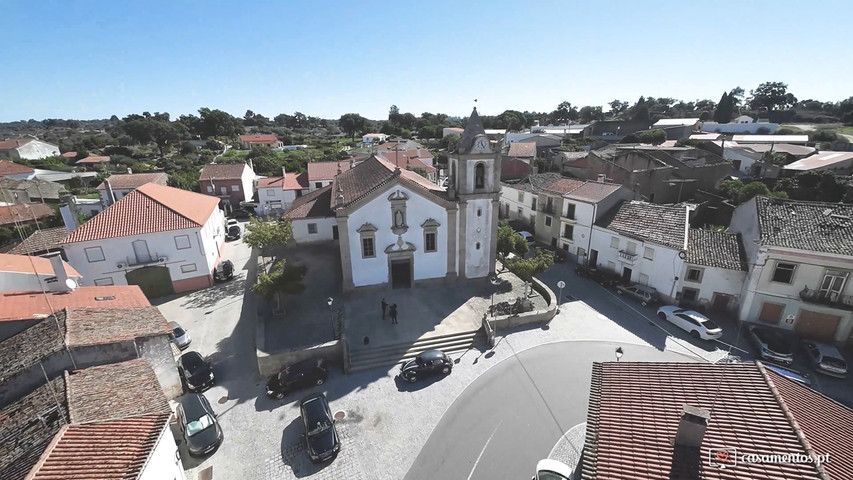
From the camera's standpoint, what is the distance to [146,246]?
28.0 m

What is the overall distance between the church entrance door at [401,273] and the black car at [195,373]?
43.3ft

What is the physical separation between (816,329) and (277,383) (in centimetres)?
3271

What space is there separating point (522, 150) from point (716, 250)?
5197 cm

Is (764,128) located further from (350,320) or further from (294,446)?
(294,446)

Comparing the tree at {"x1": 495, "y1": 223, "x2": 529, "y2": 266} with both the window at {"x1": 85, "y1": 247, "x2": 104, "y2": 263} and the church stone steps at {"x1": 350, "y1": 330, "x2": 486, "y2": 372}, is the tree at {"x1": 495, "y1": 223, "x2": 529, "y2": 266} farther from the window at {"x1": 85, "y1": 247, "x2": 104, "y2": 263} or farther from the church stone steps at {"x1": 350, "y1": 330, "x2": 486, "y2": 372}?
the window at {"x1": 85, "y1": 247, "x2": 104, "y2": 263}

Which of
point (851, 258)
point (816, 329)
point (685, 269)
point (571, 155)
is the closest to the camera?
point (851, 258)

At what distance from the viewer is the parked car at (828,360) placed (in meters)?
20.0

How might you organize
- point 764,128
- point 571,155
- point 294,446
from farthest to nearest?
point 764,128 < point 571,155 < point 294,446

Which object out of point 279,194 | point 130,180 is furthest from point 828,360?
point 130,180

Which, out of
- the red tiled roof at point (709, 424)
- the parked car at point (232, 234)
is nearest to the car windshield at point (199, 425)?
the red tiled roof at point (709, 424)

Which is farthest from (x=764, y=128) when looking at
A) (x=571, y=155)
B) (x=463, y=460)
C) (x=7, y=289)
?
(x=7, y=289)


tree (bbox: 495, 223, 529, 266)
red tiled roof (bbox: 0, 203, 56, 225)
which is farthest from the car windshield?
red tiled roof (bbox: 0, 203, 56, 225)

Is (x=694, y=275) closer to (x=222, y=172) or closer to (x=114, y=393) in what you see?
(x=114, y=393)

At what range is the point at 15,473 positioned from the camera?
9.94m
